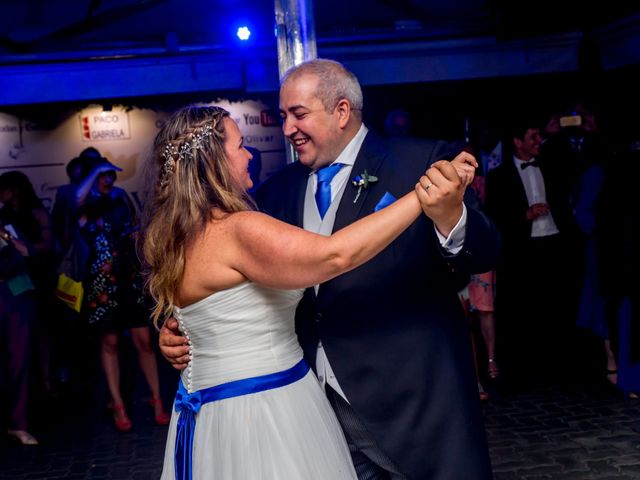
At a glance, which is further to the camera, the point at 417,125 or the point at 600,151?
the point at 417,125

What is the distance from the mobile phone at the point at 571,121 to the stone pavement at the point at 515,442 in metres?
2.28

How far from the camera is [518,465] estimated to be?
4.64 m

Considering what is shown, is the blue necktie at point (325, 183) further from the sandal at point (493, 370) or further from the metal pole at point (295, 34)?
the sandal at point (493, 370)

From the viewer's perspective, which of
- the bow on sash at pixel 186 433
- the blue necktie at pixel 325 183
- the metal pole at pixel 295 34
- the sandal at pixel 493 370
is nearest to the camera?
the bow on sash at pixel 186 433

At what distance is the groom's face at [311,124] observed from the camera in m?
2.84

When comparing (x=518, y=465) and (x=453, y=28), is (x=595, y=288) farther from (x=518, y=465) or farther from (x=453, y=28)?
(x=453, y=28)

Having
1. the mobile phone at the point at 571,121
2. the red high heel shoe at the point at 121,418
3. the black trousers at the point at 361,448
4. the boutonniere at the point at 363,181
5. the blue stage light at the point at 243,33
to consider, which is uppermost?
the blue stage light at the point at 243,33

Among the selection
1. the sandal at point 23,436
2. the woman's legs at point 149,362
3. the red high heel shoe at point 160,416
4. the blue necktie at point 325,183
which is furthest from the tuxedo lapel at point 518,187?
the sandal at point 23,436

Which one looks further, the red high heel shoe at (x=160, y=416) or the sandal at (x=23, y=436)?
the red high heel shoe at (x=160, y=416)

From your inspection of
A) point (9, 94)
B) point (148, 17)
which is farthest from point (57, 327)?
point (148, 17)

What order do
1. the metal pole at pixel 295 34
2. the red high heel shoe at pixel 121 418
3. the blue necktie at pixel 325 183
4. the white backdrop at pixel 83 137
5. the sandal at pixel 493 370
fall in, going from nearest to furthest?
the blue necktie at pixel 325 183 < the metal pole at pixel 295 34 < the red high heel shoe at pixel 121 418 < the sandal at pixel 493 370 < the white backdrop at pixel 83 137

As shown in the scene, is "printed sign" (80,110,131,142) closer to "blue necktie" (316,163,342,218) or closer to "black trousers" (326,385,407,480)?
"blue necktie" (316,163,342,218)

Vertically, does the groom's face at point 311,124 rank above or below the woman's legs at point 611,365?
above

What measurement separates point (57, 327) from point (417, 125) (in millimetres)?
4787
